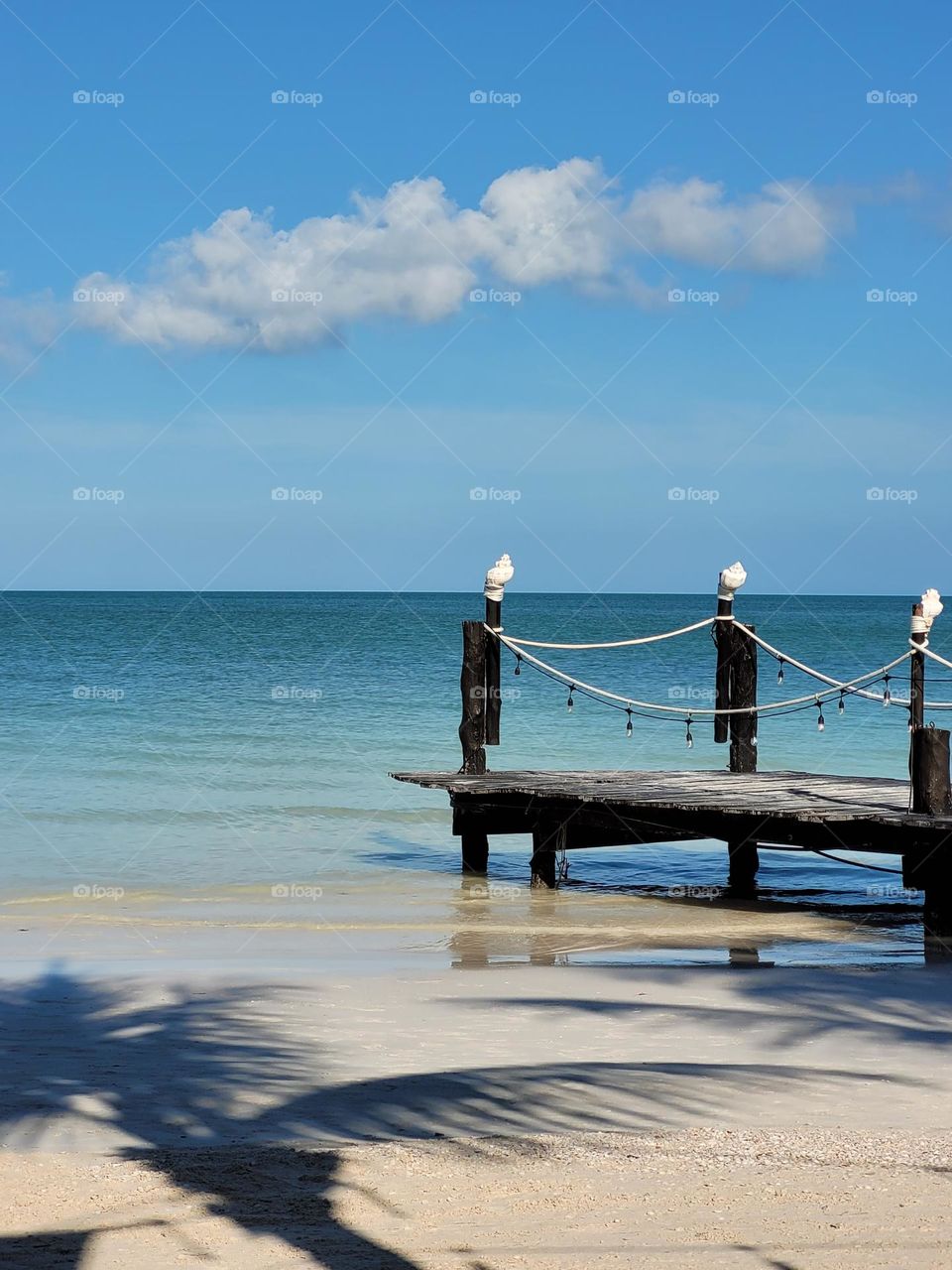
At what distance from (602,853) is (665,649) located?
4693 centimetres

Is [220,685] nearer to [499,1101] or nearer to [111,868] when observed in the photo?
[111,868]

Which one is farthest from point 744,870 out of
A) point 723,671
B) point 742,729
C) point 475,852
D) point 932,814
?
point 932,814

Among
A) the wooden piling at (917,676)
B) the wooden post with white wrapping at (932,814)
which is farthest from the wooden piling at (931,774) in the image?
the wooden piling at (917,676)

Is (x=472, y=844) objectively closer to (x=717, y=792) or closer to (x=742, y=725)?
(x=717, y=792)

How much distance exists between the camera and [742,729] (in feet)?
44.9

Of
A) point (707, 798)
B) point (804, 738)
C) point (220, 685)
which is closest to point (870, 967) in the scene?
point (707, 798)

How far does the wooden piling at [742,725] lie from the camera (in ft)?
41.9

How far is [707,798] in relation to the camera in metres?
11.6

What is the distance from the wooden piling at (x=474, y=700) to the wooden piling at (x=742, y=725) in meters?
2.33

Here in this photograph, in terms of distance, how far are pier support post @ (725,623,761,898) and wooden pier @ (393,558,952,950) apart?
12 millimetres

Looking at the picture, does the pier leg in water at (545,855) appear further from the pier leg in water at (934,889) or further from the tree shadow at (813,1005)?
the tree shadow at (813,1005)

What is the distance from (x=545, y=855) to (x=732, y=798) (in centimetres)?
201

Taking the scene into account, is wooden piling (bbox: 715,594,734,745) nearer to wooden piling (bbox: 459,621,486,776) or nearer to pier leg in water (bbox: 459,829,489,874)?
wooden piling (bbox: 459,621,486,776)

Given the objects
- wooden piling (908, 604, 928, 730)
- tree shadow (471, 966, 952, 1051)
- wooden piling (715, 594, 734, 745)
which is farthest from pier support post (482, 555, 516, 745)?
tree shadow (471, 966, 952, 1051)
